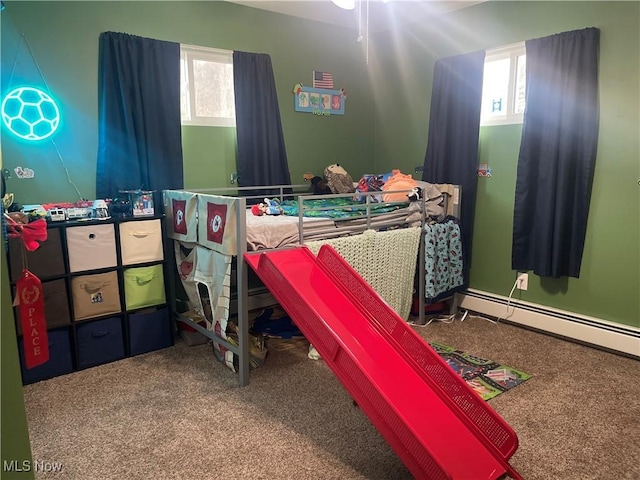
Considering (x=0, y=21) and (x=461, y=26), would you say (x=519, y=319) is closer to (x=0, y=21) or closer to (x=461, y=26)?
(x=461, y=26)

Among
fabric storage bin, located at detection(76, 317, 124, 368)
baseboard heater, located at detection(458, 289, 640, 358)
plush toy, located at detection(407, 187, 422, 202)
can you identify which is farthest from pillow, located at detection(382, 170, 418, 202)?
fabric storage bin, located at detection(76, 317, 124, 368)

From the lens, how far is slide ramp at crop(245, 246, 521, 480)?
165 cm

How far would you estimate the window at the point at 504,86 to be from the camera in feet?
11.0

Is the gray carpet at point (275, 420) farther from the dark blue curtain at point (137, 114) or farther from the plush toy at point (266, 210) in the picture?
the dark blue curtain at point (137, 114)

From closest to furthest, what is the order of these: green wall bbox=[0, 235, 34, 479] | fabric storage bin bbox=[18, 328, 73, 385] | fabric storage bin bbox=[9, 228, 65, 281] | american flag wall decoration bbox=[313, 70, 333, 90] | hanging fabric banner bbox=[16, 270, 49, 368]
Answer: green wall bbox=[0, 235, 34, 479], hanging fabric banner bbox=[16, 270, 49, 368], fabric storage bin bbox=[9, 228, 65, 281], fabric storage bin bbox=[18, 328, 73, 385], american flag wall decoration bbox=[313, 70, 333, 90]

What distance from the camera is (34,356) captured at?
7.50 ft

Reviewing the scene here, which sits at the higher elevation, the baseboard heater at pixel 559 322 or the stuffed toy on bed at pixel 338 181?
the stuffed toy on bed at pixel 338 181

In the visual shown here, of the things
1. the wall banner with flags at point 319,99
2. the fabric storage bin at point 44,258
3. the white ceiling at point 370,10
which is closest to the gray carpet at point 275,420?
the fabric storage bin at point 44,258

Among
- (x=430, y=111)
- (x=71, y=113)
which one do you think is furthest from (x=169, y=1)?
(x=430, y=111)

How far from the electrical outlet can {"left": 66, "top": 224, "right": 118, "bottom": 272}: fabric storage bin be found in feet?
9.30

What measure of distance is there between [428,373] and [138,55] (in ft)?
8.82

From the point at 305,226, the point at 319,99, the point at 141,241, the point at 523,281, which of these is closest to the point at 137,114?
the point at 141,241

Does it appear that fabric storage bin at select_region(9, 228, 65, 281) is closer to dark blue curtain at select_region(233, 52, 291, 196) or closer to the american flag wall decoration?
dark blue curtain at select_region(233, 52, 291, 196)

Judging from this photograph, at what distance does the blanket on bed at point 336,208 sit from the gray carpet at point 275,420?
0.90m
